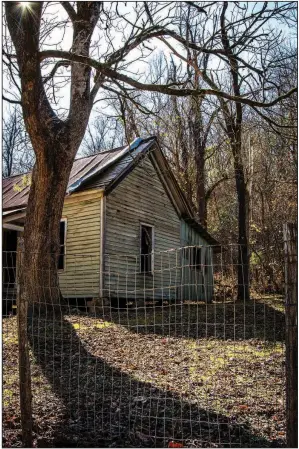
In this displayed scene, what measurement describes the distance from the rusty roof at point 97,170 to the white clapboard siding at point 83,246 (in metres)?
0.69

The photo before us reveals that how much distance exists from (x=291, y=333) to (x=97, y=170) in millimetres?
12518

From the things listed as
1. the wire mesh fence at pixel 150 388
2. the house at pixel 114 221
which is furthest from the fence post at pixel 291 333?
the house at pixel 114 221

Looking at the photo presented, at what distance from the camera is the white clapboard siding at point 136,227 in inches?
554

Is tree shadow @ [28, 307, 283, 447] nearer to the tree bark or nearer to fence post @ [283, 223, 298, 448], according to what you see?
fence post @ [283, 223, 298, 448]

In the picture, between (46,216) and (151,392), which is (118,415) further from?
(46,216)

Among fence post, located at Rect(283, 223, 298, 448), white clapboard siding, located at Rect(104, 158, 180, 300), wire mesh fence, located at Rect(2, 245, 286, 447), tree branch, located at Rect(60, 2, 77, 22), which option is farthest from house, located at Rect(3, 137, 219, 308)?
fence post, located at Rect(283, 223, 298, 448)

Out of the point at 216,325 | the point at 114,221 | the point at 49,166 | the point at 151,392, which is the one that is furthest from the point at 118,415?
the point at 114,221

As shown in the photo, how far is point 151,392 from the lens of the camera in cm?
486

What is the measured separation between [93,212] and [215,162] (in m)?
12.9

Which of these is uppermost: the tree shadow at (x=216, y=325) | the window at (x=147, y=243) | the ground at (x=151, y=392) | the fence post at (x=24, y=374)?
the window at (x=147, y=243)

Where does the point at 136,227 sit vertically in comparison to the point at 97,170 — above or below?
below

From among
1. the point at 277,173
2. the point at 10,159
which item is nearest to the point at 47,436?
the point at 277,173

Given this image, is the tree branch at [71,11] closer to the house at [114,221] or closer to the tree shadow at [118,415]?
the house at [114,221]

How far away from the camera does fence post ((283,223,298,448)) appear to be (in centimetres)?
282
